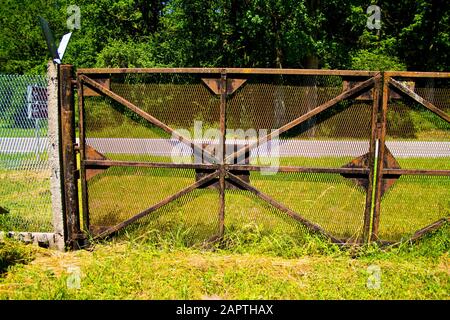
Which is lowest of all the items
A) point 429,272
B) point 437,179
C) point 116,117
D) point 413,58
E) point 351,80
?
point 429,272

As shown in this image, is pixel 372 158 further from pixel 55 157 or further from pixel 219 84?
pixel 55 157

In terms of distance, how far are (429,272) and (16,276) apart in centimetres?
457

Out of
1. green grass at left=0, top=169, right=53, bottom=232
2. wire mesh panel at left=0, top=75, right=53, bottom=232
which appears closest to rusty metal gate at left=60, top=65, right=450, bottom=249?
wire mesh panel at left=0, top=75, right=53, bottom=232

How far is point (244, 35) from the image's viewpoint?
59.4 ft

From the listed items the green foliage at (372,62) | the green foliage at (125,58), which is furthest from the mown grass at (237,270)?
the green foliage at (125,58)

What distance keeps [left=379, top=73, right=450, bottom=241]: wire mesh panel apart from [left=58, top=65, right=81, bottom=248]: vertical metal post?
384 cm

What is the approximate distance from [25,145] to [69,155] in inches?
27.9

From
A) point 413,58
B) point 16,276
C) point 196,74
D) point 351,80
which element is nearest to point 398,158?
point 351,80

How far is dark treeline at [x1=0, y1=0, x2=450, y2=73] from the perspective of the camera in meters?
16.8

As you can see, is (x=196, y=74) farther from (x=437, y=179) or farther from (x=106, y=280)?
(x=437, y=179)

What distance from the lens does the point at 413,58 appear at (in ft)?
74.2

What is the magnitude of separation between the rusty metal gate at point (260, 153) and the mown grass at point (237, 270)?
8.0 inches

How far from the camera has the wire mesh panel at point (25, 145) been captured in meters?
5.04

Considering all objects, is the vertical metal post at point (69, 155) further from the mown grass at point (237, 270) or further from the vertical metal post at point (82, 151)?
the mown grass at point (237, 270)
